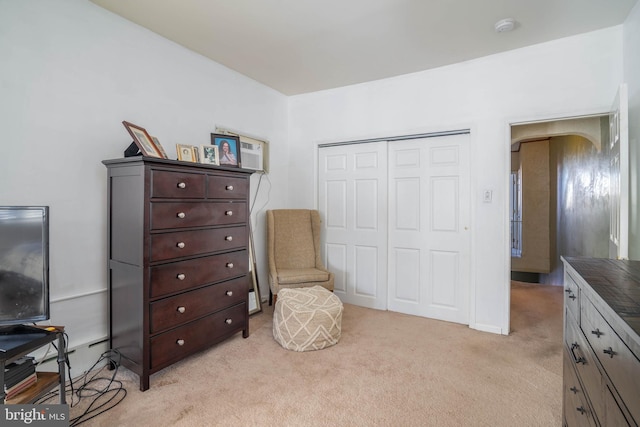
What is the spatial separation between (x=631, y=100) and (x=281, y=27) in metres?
2.61

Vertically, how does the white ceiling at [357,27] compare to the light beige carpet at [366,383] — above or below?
above

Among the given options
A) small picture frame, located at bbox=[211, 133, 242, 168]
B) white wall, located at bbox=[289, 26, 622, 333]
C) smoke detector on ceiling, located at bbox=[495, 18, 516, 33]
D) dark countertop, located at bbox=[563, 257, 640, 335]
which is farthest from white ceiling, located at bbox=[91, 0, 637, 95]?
Result: dark countertop, located at bbox=[563, 257, 640, 335]

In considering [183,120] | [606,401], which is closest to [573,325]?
[606,401]

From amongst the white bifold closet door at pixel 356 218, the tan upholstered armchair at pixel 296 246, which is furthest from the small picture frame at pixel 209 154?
the white bifold closet door at pixel 356 218

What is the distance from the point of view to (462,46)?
9.19ft

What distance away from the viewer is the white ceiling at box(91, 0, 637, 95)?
223cm

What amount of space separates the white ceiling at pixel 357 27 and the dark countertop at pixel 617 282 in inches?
73.2

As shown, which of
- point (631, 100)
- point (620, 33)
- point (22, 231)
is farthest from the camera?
point (620, 33)

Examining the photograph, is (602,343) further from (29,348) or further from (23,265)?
(23,265)

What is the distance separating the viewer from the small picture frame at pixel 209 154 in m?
2.60

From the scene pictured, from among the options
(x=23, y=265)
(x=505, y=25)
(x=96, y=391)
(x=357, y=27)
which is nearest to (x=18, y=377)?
(x=23, y=265)

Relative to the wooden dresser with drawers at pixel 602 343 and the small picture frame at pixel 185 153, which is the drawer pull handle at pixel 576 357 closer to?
the wooden dresser with drawers at pixel 602 343

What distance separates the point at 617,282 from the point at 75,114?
119 inches

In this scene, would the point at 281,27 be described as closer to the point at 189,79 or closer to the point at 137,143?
the point at 189,79
